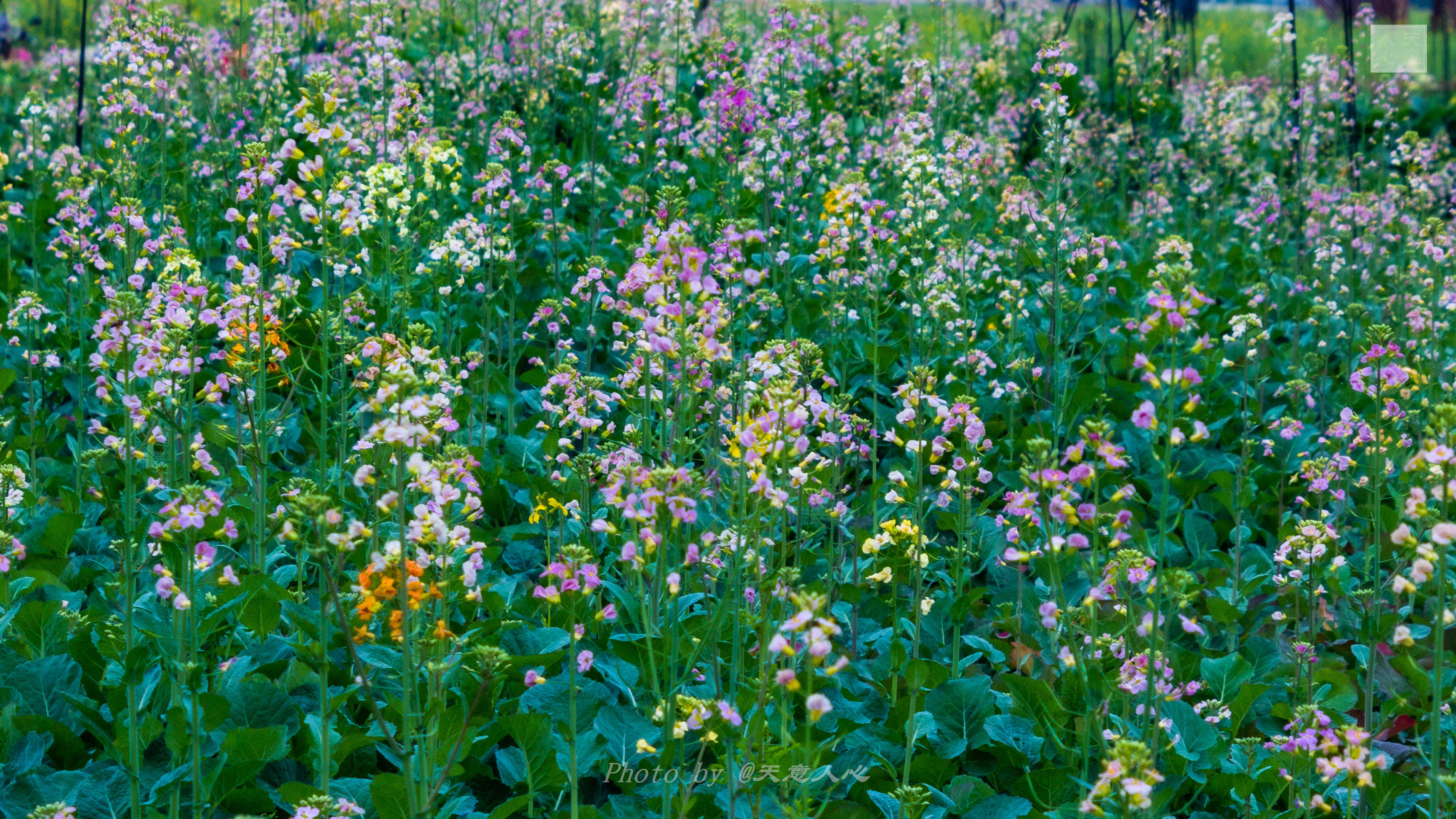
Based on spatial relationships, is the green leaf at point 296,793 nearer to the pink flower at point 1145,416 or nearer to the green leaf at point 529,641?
the green leaf at point 529,641

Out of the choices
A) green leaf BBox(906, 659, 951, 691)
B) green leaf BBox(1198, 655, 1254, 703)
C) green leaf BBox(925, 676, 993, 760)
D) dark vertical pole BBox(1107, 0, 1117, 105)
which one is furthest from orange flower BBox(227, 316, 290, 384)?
dark vertical pole BBox(1107, 0, 1117, 105)

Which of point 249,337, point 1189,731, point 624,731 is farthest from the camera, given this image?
point 249,337

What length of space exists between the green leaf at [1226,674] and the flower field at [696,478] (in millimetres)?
13

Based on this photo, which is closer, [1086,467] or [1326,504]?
[1086,467]

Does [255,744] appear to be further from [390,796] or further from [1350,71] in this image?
[1350,71]

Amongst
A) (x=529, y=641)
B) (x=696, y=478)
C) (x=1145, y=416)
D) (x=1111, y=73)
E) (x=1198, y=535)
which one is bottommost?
(x=1198, y=535)

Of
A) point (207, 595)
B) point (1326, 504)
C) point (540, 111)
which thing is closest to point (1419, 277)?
point (1326, 504)

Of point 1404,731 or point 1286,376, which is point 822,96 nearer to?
point 1286,376

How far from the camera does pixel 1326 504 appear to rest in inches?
204

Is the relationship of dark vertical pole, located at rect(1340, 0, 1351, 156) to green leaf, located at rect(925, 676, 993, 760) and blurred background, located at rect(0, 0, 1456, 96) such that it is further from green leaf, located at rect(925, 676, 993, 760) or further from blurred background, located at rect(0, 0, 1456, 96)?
green leaf, located at rect(925, 676, 993, 760)

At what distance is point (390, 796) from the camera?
2.74 m

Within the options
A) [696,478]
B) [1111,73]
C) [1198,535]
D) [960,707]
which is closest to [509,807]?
[696,478]

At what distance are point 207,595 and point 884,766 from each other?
6.12 feet

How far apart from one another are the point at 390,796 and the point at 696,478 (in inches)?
38.9
